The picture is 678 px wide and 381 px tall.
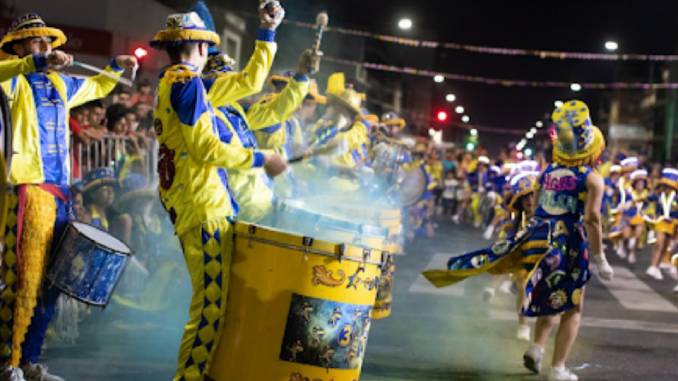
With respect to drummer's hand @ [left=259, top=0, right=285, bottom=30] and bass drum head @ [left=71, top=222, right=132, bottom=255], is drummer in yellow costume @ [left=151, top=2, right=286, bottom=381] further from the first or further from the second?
bass drum head @ [left=71, top=222, right=132, bottom=255]

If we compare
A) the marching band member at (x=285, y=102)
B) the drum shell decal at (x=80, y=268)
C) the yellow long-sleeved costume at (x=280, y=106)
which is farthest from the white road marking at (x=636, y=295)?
the drum shell decal at (x=80, y=268)

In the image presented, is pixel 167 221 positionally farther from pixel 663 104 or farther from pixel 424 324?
pixel 663 104

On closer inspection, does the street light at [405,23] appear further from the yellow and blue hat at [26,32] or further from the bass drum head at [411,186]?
the yellow and blue hat at [26,32]

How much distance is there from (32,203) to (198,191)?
1183 millimetres

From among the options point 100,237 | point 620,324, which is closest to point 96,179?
point 100,237

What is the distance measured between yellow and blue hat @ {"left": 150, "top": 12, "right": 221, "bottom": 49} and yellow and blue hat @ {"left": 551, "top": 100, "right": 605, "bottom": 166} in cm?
316

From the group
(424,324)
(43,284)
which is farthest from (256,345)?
(424,324)

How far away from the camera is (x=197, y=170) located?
536 cm

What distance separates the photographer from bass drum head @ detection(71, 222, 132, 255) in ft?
19.7

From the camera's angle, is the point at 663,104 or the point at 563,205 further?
the point at 663,104

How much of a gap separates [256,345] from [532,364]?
10.2 ft

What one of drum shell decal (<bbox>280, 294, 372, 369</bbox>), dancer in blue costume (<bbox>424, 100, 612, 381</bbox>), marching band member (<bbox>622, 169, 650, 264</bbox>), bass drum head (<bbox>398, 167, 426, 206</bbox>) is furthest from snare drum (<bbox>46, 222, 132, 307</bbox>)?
marching band member (<bbox>622, 169, 650, 264</bbox>)

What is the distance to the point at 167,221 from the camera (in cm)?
891

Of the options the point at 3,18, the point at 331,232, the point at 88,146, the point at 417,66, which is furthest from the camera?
the point at 417,66
